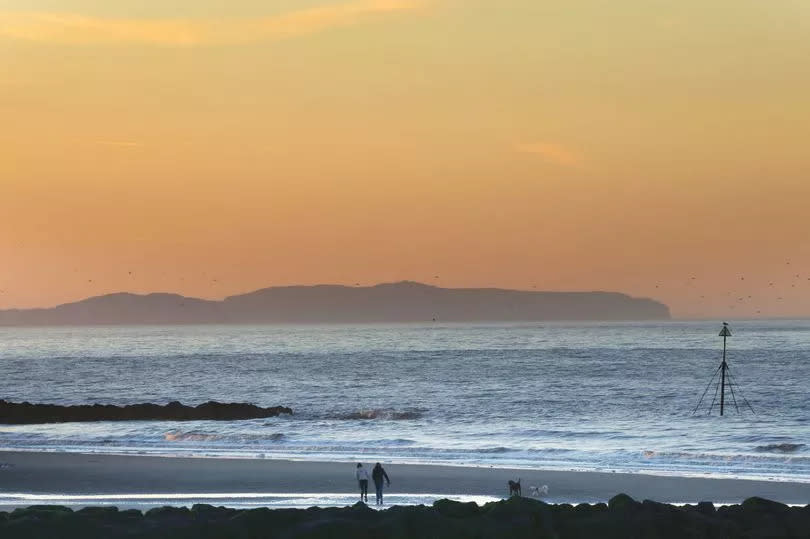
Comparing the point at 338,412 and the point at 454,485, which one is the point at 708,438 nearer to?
the point at 454,485

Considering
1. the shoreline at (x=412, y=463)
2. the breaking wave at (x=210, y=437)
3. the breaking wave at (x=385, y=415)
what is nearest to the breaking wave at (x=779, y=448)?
the shoreline at (x=412, y=463)

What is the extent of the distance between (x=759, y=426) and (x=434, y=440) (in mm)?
15775

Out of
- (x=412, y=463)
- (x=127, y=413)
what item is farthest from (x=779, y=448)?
(x=127, y=413)

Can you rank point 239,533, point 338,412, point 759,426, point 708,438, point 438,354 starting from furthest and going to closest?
point 438,354 → point 338,412 → point 759,426 → point 708,438 → point 239,533

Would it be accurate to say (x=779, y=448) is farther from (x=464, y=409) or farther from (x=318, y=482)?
(x=464, y=409)

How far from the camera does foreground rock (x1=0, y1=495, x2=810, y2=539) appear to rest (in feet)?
61.3

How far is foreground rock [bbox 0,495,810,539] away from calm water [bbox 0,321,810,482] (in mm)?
12185

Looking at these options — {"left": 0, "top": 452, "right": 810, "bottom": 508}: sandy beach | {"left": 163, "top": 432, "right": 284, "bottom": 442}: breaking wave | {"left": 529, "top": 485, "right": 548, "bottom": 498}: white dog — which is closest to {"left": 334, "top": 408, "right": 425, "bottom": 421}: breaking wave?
{"left": 163, "top": 432, "right": 284, "bottom": 442}: breaking wave

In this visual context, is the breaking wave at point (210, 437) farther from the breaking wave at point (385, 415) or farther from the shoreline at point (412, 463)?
the breaking wave at point (385, 415)

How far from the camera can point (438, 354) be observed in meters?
140

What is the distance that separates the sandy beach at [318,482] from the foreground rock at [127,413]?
21382mm

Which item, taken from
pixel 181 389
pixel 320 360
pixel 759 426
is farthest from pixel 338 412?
pixel 320 360

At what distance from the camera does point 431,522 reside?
18.7 m

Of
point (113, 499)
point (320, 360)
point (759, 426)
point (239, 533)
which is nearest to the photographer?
point (239, 533)
